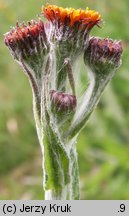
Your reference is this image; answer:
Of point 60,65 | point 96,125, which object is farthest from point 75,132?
point 96,125

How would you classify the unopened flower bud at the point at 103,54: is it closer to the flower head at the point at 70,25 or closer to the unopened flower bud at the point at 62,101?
the flower head at the point at 70,25

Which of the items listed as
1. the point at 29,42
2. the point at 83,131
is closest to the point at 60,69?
the point at 29,42

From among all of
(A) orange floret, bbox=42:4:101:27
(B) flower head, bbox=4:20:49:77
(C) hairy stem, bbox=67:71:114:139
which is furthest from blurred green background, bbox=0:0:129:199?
(A) orange floret, bbox=42:4:101:27

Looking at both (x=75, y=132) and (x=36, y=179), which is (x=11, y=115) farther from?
(x=75, y=132)

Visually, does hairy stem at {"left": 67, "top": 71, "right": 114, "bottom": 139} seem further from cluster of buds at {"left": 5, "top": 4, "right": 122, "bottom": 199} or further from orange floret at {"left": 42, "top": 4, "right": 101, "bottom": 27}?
orange floret at {"left": 42, "top": 4, "right": 101, "bottom": 27}

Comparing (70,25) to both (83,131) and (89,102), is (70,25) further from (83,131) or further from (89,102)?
(83,131)

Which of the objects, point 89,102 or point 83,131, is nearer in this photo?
point 89,102

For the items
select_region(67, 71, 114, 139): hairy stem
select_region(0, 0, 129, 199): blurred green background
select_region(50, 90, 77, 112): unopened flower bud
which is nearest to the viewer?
select_region(50, 90, 77, 112): unopened flower bud
